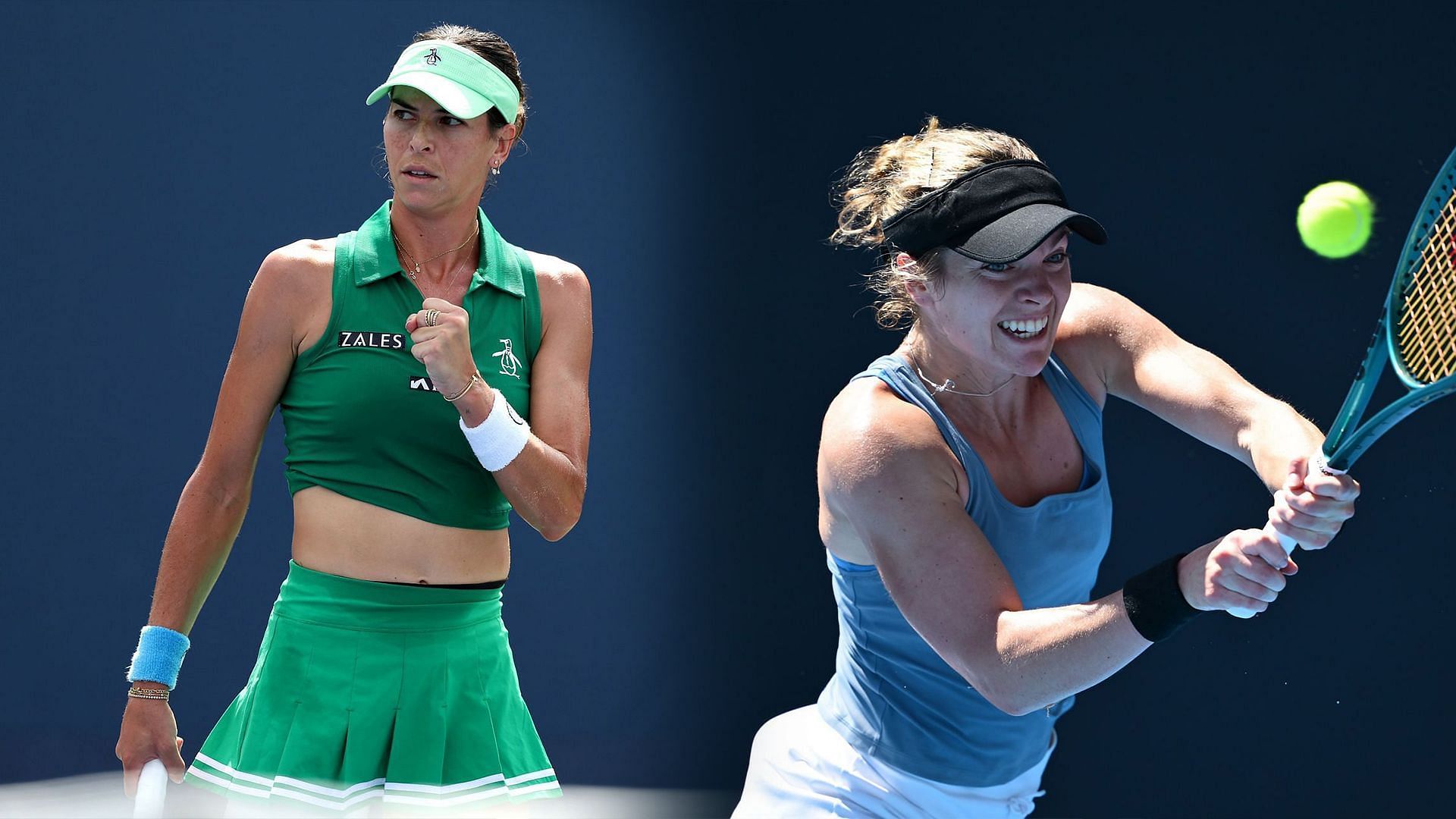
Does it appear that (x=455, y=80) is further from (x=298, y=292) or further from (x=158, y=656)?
(x=158, y=656)

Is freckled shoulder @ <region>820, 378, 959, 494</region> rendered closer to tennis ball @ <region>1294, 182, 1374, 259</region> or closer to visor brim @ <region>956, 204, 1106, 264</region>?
visor brim @ <region>956, 204, 1106, 264</region>

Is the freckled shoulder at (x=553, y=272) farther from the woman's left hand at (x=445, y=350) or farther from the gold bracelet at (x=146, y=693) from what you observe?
the gold bracelet at (x=146, y=693)

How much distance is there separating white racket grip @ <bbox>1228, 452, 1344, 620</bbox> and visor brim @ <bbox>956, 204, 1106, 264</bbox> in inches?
16.3

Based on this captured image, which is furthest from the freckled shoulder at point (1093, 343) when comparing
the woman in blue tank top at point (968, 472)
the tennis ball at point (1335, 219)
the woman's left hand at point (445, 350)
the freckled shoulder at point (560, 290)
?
the tennis ball at point (1335, 219)

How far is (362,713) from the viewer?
2.12 meters

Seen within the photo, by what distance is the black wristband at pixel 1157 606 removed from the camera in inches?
63.9

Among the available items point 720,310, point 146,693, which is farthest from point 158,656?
point 720,310

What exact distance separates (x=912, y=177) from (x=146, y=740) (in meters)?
1.27

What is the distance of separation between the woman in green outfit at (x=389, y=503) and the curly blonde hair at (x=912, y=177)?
50 cm

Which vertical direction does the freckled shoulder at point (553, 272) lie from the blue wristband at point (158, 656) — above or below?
above

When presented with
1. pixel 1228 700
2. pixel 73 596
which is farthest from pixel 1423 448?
pixel 73 596

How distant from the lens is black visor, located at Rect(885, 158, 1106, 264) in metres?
1.89

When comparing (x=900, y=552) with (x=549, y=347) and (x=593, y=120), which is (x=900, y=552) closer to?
(x=549, y=347)

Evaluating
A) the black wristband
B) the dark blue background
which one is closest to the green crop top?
the black wristband
